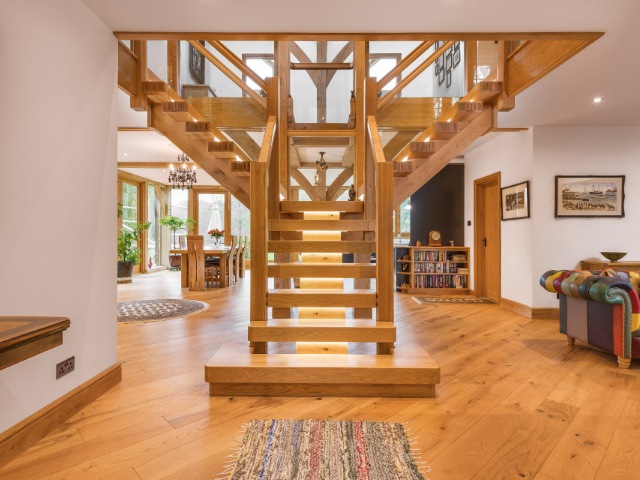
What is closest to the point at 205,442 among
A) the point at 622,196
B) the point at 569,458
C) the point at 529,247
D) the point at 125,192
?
the point at 569,458

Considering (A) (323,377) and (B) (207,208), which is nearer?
(A) (323,377)

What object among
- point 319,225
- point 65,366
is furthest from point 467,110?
point 65,366

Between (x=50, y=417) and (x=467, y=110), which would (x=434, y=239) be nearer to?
(x=467, y=110)

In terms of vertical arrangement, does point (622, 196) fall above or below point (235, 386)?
above

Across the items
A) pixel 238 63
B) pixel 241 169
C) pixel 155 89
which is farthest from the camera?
pixel 238 63

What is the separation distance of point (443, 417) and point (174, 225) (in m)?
10.2

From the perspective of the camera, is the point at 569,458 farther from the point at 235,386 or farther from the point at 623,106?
the point at 623,106

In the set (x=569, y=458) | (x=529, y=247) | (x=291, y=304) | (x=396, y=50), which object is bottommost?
(x=569, y=458)

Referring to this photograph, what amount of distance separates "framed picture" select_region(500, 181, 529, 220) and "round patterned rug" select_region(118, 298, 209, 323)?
4.53 meters

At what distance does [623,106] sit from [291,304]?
4.28 meters

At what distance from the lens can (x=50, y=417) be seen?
201 cm

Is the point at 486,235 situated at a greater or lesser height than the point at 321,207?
lesser

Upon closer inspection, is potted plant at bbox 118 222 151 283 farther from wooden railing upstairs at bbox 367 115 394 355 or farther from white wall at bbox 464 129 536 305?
white wall at bbox 464 129 536 305

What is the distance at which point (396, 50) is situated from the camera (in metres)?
8.51
